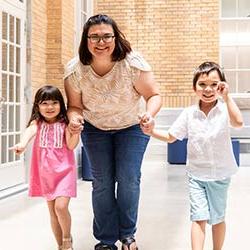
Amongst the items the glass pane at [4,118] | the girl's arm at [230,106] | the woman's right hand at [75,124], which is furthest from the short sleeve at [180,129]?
the glass pane at [4,118]

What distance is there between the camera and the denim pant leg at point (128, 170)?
275cm

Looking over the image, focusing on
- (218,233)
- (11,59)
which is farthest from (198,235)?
(11,59)

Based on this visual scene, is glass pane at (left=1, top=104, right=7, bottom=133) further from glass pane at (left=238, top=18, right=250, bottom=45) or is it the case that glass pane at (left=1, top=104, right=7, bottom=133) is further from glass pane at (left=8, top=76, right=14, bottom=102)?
glass pane at (left=238, top=18, right=250, bottom=45)

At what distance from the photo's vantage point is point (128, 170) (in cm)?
275

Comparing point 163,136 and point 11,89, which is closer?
point 163,136

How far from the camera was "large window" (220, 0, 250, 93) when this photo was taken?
11.4 metres

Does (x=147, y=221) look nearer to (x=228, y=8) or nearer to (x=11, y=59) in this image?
(x=11, y=59)

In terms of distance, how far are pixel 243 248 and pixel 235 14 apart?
30.1 feet

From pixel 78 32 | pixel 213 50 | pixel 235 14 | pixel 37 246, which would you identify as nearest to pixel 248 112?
pixel 213 50

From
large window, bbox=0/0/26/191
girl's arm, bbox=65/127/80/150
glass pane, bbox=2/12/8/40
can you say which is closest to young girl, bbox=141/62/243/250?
girl's arm, bbox=65/127/80/150

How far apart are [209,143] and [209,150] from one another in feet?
0.12

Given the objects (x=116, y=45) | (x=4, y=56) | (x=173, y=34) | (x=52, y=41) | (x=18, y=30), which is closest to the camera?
(x=116, y=45)

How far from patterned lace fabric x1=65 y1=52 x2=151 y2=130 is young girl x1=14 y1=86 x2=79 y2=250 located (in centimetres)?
21

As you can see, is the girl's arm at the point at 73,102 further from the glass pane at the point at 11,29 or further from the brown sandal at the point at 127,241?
the glass pane at the point at 11,29
